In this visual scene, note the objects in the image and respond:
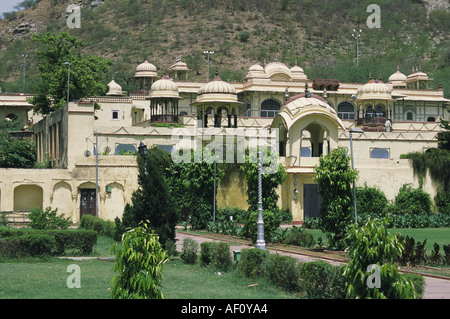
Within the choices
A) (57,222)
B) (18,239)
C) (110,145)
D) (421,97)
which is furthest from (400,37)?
(18,239)

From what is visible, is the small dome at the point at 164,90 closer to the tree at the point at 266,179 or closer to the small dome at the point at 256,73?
the small dome at the point at 256,73

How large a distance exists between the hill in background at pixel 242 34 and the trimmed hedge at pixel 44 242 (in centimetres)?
6337

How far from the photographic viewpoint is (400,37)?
115312 mm

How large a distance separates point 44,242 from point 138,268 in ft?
40.9

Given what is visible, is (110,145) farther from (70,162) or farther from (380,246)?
(380,246)

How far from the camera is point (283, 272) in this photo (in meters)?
20.5

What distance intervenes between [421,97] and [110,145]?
3040 cm

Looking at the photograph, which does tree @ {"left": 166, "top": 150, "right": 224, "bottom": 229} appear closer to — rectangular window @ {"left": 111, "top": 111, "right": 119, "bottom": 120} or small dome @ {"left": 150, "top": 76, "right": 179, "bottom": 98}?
small dome @ {"left": 150, "top": 76, "right": 179, "bottom": 98}

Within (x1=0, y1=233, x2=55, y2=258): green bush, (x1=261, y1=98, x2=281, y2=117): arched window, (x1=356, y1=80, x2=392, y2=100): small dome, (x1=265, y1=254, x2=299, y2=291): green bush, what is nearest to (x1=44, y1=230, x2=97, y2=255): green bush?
(x1=0, y1=233, x2=55, y2=258): green bush

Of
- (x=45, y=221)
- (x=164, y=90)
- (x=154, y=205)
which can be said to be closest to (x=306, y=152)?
(x=164, y=90)

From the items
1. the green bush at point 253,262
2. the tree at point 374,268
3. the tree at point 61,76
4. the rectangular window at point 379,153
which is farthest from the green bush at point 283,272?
the tree at point 61,76

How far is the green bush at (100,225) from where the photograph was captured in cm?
3453

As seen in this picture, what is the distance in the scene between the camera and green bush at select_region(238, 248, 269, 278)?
22.1m

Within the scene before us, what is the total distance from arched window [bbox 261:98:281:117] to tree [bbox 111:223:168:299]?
46.8 meters
